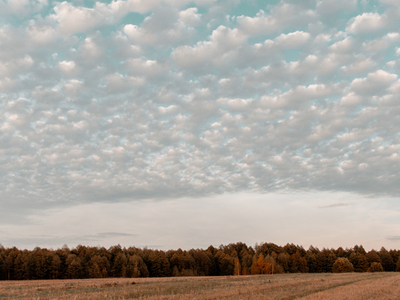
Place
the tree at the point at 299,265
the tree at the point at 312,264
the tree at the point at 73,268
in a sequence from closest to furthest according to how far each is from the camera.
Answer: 1. the tree at the point at 73,268
2. the tree at the point at 299,265
3. the tree at the point at 312,264

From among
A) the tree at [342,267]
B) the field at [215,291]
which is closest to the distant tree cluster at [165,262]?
the tree at [342,267]

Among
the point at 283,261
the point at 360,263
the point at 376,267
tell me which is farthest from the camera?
the point at 360,263

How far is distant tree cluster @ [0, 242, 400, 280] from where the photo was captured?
320 ft

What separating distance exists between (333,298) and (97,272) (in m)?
91.5

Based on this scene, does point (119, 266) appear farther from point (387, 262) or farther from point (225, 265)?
point (387, 262)

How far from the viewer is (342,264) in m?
120

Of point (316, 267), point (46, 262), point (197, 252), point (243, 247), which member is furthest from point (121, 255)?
point (316, 267)

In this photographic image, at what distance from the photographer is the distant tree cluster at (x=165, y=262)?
97519 mm

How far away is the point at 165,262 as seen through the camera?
11825cm

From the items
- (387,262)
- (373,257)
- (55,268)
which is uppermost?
(55,268)

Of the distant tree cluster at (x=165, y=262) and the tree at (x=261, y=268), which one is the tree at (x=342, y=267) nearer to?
the distant tree cluster at (x=165, y=262)

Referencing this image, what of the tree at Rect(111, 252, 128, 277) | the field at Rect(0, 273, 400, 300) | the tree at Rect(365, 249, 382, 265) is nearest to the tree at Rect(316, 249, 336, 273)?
the tree at Rect(365, 249, 382, 265)

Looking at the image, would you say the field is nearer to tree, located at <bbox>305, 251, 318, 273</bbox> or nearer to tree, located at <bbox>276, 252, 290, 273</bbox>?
tree, located at <bbox>276, 252, 290, 273</bbox>

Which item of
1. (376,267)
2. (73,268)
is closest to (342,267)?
(376,267)
